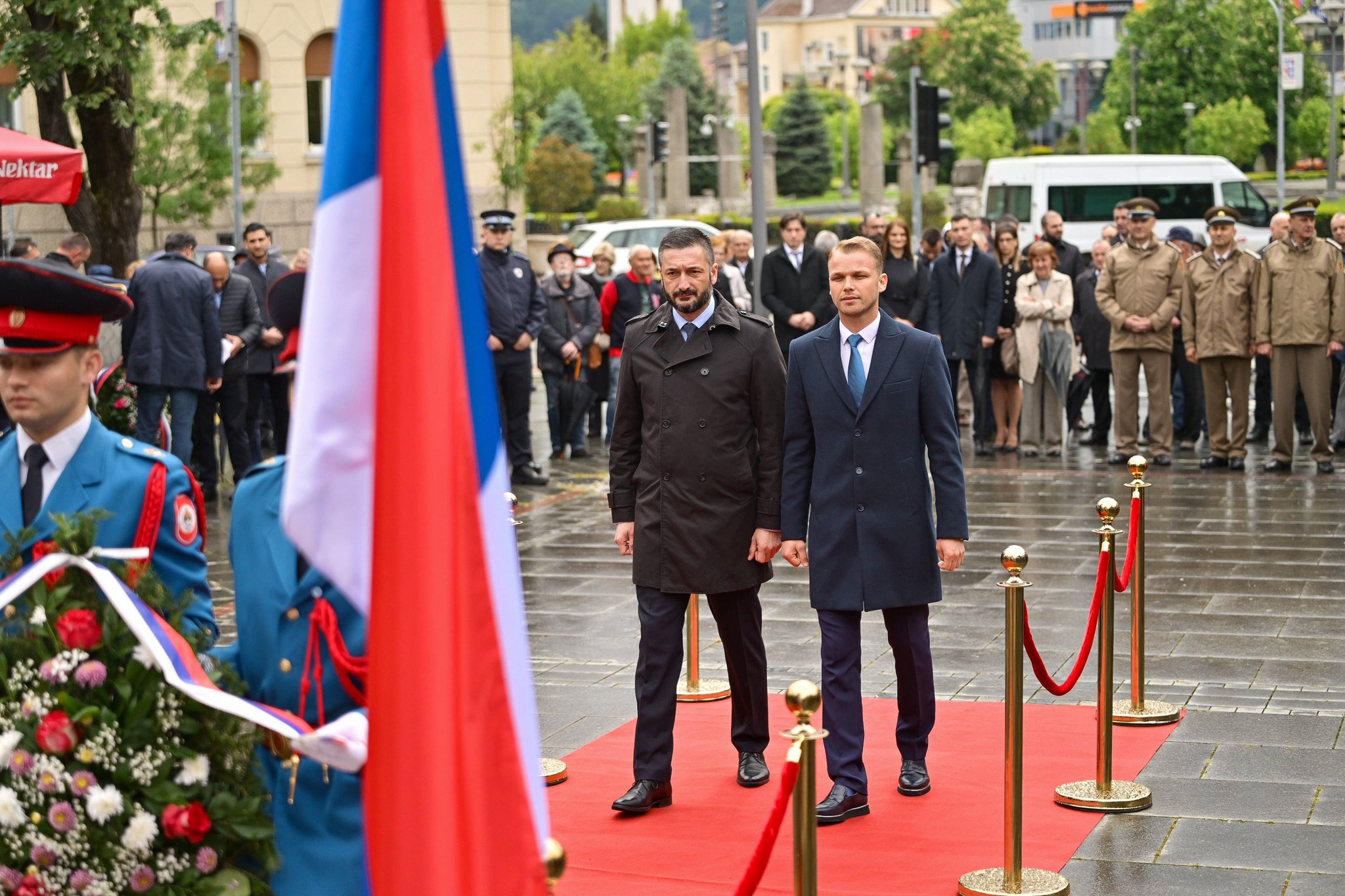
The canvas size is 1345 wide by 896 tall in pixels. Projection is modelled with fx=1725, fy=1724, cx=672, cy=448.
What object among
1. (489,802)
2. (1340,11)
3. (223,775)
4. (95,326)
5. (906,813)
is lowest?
(906,813)

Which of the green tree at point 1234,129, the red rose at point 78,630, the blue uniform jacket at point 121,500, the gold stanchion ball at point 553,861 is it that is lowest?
the gold stanchion ball at point 553,861

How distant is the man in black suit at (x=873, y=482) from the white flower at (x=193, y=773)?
133 inches

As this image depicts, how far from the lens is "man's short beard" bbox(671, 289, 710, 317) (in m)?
6.46

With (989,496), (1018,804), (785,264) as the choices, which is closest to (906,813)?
(1018,804)

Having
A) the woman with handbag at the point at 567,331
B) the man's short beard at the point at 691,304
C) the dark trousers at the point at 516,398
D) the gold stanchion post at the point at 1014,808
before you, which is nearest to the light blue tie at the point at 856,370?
the man's short beard at the point at 691,304

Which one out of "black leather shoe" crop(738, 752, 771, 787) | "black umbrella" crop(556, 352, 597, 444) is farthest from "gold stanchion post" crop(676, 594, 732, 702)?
"black umbrella" crop(556, 352, 597, 444)

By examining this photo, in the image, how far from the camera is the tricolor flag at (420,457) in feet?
7.61

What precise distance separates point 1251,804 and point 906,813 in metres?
1.19

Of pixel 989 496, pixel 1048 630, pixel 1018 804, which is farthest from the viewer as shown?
pixel 989 496

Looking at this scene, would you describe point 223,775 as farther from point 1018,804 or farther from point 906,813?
point 906,813

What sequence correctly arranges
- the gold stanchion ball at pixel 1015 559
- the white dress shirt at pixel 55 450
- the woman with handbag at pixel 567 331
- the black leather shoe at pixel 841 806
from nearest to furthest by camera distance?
the white dress shirt at pixel 55 450, the gold stanchion ball at pixel 1015 559, the black leather shoe at pixel 841 806, the woman with handbag at pixel 567 331

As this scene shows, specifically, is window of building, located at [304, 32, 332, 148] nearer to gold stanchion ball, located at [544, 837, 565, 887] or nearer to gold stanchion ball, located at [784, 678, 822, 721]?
gold stanchion ball, located at [784, 678, 822, 721]

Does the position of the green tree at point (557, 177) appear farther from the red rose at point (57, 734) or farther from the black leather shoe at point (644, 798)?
the red rose at point (57, 734)

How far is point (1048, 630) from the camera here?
29.6ft
